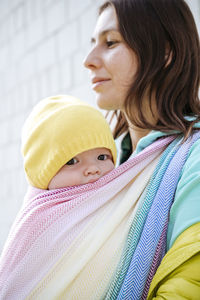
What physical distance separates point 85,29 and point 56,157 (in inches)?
49.8

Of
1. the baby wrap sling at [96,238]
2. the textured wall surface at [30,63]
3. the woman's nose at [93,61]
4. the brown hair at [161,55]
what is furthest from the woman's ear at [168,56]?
the textured wall surface at [30,63]

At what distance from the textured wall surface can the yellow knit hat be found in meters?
0.94

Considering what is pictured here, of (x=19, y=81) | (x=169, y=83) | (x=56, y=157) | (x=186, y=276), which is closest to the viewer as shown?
(x=186, y=276)

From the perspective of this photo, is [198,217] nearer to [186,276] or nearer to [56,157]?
[186,276]

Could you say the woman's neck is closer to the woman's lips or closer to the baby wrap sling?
the woman's lips

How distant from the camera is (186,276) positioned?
0.69 meters

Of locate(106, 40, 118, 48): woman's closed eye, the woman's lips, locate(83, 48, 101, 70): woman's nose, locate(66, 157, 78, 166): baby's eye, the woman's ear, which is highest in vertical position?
locate(106, 40, 118, 48): woman's closed eye

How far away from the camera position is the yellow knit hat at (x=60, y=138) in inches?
37.2

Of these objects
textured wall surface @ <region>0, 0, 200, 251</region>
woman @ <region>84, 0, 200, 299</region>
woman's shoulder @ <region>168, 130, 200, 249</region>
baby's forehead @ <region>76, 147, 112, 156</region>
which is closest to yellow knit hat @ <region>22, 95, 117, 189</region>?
baby's forehead @ <region>76, 147, 112, 156</region>

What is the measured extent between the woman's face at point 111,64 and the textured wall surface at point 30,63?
0.75m

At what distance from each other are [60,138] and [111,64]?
0.34 m

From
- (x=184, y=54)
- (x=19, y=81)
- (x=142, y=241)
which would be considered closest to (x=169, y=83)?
(x=184, y=54)

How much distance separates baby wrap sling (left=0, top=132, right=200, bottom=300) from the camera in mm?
772

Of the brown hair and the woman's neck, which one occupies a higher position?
the brown hair
